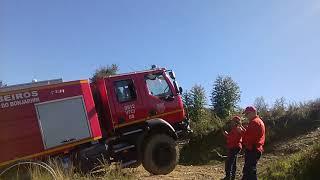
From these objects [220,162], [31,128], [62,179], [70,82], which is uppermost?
[70,82]

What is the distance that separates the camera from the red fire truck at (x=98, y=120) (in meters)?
14.3

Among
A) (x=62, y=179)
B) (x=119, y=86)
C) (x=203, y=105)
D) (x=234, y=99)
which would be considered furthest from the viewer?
(x=234, y=99)

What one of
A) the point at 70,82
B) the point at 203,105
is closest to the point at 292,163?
the point at 70,82

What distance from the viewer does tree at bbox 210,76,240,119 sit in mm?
34306

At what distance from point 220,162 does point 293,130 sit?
12.2 feet

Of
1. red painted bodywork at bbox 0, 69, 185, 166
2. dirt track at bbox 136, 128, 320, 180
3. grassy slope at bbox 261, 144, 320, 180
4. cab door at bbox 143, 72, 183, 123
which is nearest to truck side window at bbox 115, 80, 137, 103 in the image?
red painted bodywork at bbox 0, 69, 185, 166

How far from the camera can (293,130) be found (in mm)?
23953

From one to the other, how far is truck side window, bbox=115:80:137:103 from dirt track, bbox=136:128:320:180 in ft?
7.23

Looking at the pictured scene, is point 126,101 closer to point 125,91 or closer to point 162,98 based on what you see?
point 125,91

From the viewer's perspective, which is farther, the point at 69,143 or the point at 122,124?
the point at 122,124

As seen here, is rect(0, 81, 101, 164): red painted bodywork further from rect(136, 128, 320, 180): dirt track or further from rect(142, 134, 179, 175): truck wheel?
rect(136, 128, 320, 180): dirt track

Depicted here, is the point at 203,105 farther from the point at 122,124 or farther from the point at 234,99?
the point at 122,124

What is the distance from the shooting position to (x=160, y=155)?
16625 mm

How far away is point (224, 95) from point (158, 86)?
18.3 metres
